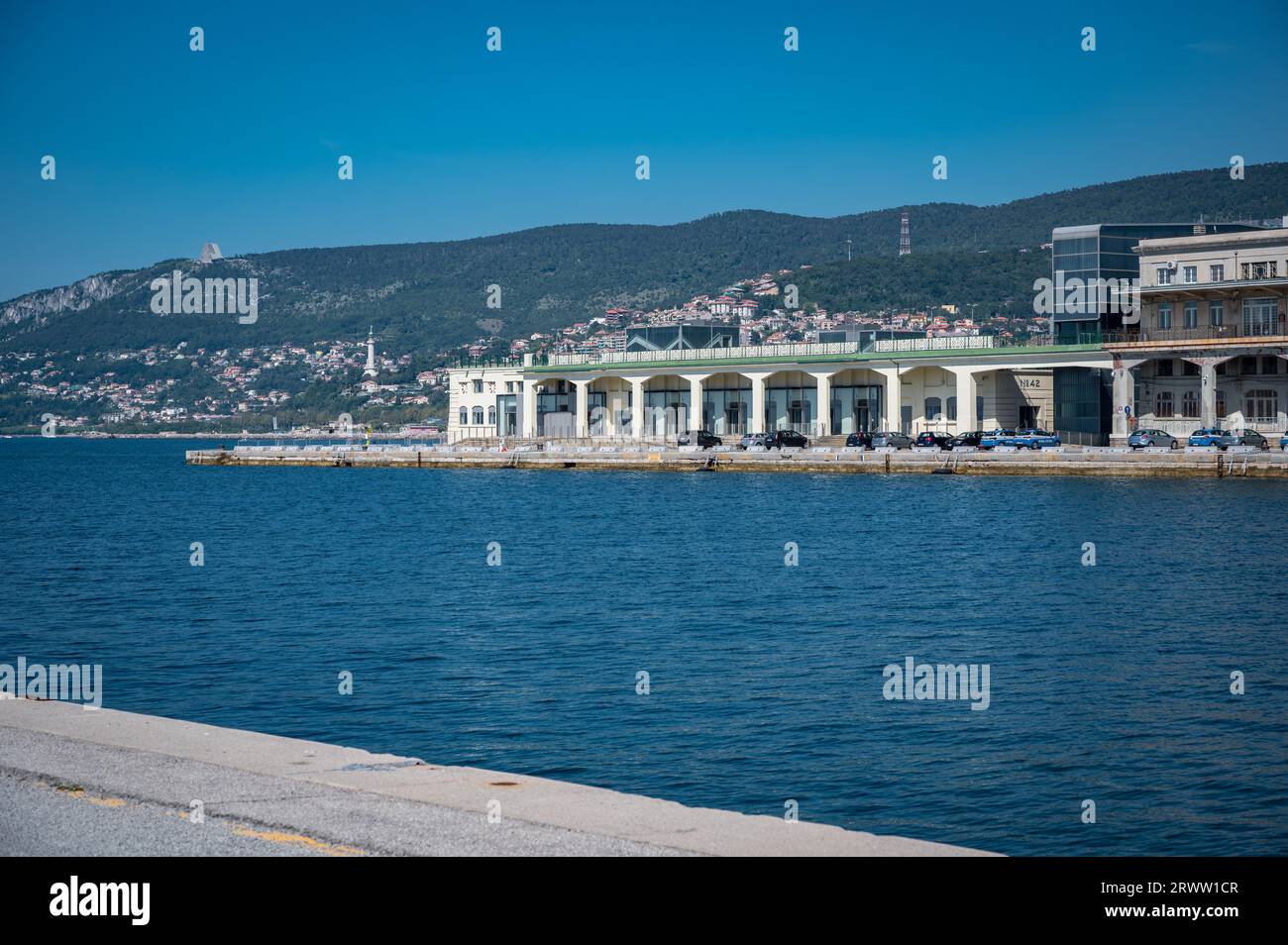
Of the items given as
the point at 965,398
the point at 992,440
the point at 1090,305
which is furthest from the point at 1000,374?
the point at 992,440

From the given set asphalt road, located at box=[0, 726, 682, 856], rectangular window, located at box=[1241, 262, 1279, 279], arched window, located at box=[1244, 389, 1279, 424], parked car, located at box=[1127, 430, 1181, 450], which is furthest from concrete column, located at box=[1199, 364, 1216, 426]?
asphalt road, located at box=[0, 726, 682, 856]

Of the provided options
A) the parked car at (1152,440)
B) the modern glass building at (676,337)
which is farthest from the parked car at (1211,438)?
the modern glass building at (676,337)

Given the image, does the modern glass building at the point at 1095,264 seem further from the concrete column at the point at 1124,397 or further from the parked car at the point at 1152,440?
the parked car at the point at 1152,440

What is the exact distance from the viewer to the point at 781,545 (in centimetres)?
4078

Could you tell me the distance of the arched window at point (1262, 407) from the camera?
71.2 m

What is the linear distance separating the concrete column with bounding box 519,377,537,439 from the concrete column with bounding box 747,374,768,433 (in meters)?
20.0

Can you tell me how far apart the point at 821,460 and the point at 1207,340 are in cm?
2042

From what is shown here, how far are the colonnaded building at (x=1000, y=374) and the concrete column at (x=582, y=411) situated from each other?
0.10 m

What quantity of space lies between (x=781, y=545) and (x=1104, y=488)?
78.6 ft

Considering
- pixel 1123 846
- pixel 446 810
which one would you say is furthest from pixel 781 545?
pixel 446 810

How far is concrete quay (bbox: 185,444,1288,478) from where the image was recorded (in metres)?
61.7

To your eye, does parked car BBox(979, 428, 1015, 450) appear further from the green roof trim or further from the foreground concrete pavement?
the foreground concrete pavement
